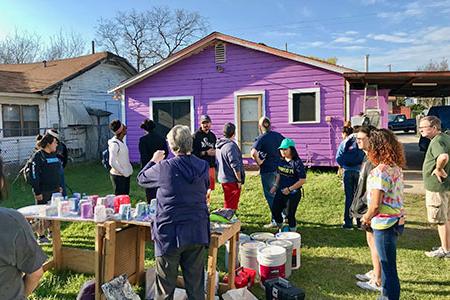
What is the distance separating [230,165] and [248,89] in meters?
6.63

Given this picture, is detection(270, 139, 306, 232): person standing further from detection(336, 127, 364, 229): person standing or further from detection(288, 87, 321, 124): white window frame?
detection(288, 87, 321, 124): white window frame

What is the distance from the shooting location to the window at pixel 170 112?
13.0 m

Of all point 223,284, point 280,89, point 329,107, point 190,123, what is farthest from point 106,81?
point 223,284

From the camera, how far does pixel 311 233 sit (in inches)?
235

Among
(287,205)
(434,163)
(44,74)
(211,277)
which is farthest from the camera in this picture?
(44,74)

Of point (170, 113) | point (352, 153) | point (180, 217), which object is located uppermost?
point (170, 113)

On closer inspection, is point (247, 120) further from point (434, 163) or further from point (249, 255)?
point (249, 255)

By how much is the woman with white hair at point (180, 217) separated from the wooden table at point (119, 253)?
0.33m

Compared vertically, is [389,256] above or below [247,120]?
below

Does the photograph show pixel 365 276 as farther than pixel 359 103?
No

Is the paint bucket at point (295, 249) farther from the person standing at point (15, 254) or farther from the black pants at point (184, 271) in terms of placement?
the person standing at point (15, 254)

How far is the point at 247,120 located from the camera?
1215 cm

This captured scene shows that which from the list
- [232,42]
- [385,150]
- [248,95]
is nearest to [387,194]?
[385,150]

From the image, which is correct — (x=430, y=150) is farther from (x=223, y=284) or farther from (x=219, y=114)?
(x=219, y=114)
